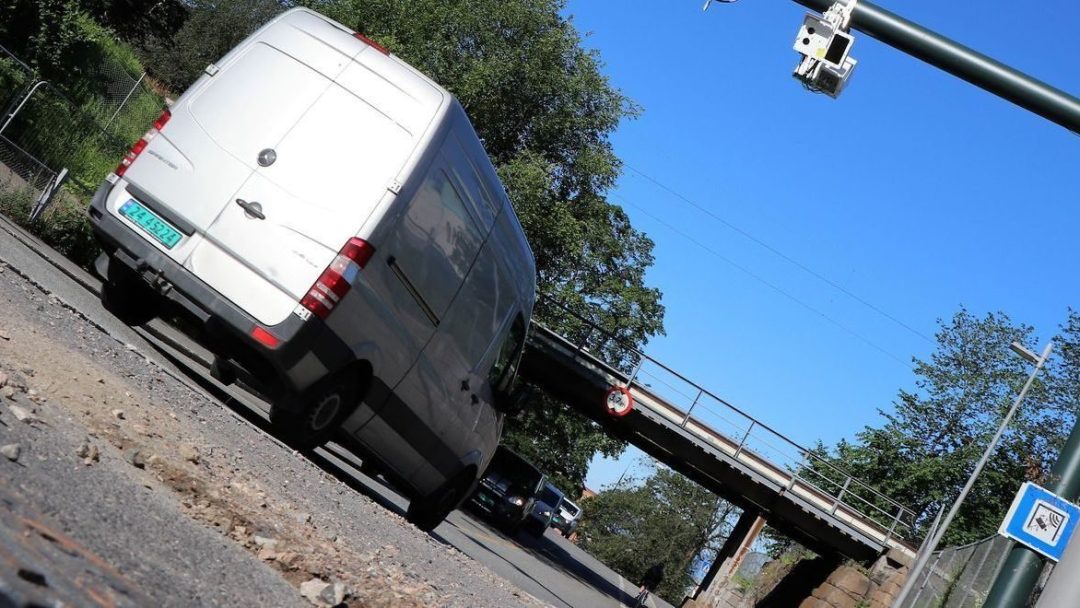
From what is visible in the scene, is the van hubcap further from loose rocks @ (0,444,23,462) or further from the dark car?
the dark car

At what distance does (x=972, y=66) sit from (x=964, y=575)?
11.2 m

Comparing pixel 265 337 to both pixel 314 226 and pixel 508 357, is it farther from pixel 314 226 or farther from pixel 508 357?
pixel 508 357

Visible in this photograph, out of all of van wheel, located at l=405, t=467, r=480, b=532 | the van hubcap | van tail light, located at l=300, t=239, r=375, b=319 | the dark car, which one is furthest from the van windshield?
van tail light, located at l=300, t=239, r=375, b=319

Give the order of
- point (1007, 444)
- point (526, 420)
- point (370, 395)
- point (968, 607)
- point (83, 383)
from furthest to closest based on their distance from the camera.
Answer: point (1007, 444) < point (526, 420) < point (968, 607) < point (370, 395) < point (83, 383)

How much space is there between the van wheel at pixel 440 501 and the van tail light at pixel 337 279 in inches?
139

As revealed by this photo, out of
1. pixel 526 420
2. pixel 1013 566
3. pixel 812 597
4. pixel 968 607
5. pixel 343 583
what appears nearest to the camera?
pixel 343 583

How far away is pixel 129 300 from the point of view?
456 inches

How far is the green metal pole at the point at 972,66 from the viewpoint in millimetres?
9594

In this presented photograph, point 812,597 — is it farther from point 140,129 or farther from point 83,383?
point 83,383

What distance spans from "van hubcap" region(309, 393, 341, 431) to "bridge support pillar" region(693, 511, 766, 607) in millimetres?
31903

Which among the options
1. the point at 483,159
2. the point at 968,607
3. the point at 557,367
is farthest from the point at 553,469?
the point at 483,159

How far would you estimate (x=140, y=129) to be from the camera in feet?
95.8

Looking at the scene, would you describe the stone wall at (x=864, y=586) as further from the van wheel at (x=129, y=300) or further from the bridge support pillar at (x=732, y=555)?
the van wheel at (x=129, y=300)

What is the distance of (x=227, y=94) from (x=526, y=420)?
3901 cm
